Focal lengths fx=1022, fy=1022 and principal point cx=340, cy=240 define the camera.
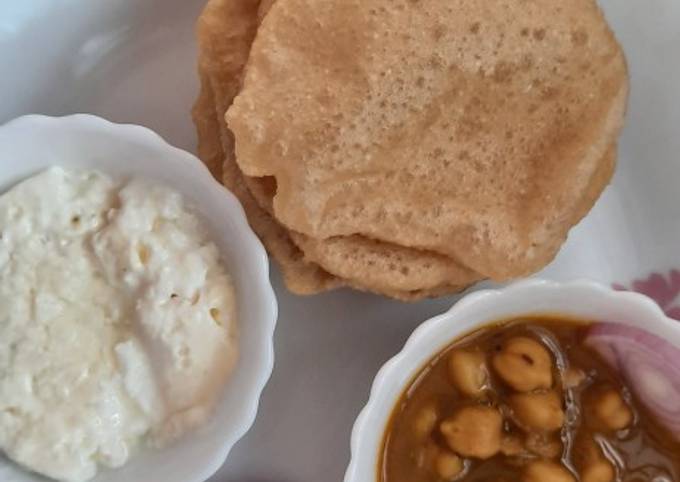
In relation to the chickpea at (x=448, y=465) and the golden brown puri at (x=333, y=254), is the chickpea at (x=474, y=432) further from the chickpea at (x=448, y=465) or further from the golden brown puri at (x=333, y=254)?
the golden brown puri at (x=333, y=254)

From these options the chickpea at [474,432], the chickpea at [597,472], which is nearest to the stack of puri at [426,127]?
the chickpea at [474,432]

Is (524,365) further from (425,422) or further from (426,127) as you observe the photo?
(426,127)

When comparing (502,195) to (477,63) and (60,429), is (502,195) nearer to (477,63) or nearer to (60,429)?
(477,63)

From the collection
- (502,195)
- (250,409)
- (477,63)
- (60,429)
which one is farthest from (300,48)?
(60,429)

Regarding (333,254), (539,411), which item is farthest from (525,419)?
(333,254)

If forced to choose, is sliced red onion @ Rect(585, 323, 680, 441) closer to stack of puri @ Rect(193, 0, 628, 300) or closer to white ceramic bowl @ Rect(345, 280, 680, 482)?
white ceramic bowl @ Rect(345, 280, 680, 482)

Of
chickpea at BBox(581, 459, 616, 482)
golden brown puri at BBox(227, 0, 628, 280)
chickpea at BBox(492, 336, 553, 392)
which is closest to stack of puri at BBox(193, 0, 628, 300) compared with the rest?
golden brown puri at BBox(227, 0, 628, 280)
